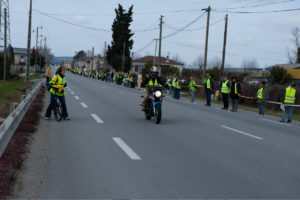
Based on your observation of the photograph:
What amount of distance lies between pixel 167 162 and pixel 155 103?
215 inches

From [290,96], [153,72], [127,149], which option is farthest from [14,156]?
[290,96]

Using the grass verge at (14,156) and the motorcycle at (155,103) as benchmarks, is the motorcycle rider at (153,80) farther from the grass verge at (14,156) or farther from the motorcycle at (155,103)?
the grass verge at (14,156)

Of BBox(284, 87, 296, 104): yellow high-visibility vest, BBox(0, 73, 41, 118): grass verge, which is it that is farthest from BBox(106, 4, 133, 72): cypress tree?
BBox(284, 87, 296, 104): yellow high-visibility vest

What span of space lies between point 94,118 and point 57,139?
13.0 ft

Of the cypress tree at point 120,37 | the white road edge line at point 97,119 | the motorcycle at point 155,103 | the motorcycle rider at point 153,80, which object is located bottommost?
the white road edge line at point 97,119

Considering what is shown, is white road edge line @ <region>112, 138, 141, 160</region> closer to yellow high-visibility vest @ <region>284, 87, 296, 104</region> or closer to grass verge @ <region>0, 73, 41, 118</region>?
grass verge @ <region>0, 73, 41, 118</region>

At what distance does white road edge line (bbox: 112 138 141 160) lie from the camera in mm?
6859

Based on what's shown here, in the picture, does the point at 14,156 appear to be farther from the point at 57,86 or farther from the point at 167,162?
the point at 57,86

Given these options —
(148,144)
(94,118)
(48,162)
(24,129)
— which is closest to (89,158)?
(48,162)

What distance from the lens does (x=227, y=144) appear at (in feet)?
28.5

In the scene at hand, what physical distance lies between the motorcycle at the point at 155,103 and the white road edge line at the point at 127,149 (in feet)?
10.5

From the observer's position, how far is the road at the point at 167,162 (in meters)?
4.97

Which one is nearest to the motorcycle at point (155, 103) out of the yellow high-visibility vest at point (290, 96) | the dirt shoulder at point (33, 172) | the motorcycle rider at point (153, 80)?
the motorcycle rider at point (153, 80)

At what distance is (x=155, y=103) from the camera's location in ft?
39.1
